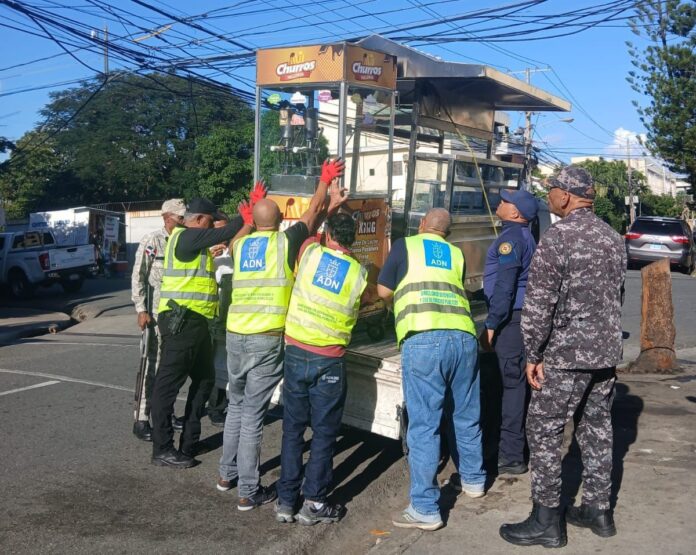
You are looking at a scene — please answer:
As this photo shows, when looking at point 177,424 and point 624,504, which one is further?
point 177,424

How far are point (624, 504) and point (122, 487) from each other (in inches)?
131

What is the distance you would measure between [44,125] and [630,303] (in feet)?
141

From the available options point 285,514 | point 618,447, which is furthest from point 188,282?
point 618,447

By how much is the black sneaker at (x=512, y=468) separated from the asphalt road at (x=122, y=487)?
28.3 inches

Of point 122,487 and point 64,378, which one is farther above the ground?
point 122,487

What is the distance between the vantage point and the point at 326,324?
465cm

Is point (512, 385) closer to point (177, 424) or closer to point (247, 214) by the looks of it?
point (247, 214)

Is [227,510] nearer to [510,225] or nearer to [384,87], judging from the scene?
[510,225]

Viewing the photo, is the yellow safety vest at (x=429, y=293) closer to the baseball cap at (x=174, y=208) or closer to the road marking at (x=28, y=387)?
the baseball cap at (x=174, y=208)

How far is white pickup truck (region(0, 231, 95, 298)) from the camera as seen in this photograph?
2194 cm

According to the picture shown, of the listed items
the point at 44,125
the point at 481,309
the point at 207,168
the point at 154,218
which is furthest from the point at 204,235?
the point at 44,125

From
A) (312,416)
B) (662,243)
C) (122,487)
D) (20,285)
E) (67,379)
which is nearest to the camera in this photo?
(312,416)

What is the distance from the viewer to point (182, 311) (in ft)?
18.6

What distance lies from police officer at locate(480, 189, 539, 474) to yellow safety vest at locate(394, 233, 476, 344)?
0.68 meters
